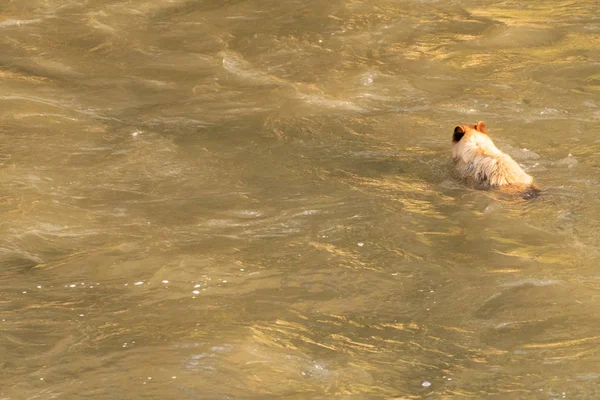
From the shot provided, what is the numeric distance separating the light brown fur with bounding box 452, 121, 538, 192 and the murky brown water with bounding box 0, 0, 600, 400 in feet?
0.55

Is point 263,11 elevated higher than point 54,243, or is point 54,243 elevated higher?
point 263,11

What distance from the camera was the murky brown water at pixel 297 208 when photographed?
20.5ft

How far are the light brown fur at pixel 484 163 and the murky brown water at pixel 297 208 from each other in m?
0.17

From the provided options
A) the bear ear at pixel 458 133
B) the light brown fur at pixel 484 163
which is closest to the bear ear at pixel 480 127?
the light brown fur at pixel 484 163

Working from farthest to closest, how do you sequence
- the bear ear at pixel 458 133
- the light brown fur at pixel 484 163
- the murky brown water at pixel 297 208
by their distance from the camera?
the bear ear at pixel 458 133 → the light brown fur at pixel 484 163 → the murky brown water at pixel 297 208

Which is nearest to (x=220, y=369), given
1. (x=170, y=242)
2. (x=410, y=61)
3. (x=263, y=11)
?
(x=170, y=242)

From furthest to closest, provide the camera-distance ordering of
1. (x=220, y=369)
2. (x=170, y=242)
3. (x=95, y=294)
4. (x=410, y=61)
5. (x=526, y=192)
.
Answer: (x=410, y=61) < (x=526, y=192) < (x=170, y=242) < (x=95, y=294) < (x=220, y=369)

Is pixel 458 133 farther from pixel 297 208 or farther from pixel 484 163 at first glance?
pixel 297 208

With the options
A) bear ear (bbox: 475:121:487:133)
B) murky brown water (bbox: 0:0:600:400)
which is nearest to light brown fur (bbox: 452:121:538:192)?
bear ear (bbox: 475:121:487:133)

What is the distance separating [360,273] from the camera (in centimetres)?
744

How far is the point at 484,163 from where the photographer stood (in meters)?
9.05

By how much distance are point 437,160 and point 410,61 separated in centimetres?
327

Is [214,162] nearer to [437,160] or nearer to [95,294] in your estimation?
[437,160]

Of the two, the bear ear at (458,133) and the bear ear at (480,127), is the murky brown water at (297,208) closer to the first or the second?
the bear ear at (458,133)
